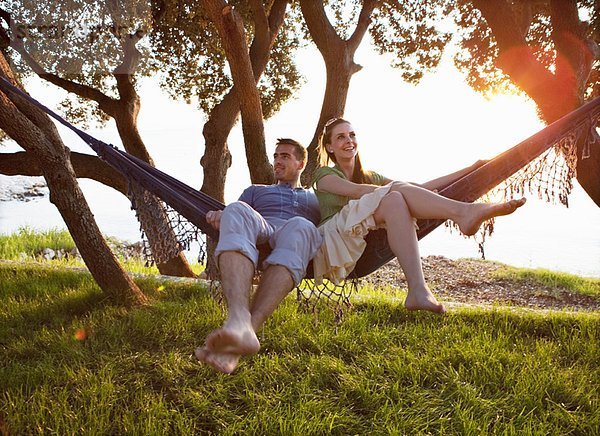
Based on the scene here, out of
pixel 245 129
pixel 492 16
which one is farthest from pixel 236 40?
pixel 492 16

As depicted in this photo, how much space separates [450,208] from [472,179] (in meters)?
0.26

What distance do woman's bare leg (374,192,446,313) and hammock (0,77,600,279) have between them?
134 mm

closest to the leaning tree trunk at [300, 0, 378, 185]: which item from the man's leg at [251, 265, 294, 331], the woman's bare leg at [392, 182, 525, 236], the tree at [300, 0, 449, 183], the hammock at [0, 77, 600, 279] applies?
the tree at [300, 0, 449, 183]

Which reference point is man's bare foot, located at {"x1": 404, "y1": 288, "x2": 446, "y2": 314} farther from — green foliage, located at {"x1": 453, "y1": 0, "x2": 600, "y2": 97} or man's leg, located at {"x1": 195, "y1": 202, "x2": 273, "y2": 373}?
green foliage, located at {"x1": 453, "y1": 0, "x2": 600, "y2": 97}

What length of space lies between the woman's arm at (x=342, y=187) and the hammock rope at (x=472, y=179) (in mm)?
200

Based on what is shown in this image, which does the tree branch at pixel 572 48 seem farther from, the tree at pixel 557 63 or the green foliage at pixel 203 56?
the green foliage at pixel 203 56

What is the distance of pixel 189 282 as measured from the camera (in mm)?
3988

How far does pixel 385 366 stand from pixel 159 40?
4630mm

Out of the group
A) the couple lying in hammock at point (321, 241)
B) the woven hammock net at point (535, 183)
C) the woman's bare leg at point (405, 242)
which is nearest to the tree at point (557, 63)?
the woven hammock net at point (535, 183)

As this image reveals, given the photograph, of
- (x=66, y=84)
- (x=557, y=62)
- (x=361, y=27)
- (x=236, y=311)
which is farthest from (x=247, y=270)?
(x=66, y=84)

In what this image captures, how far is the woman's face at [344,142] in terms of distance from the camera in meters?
2.26

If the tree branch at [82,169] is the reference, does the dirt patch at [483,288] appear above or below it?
below

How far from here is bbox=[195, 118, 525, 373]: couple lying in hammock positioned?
148cm

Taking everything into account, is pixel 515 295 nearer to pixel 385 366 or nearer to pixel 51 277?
pixel 385 366
